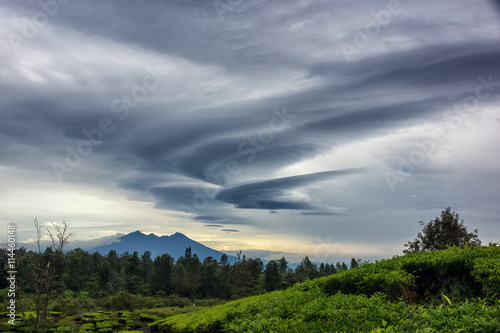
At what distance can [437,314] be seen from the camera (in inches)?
155

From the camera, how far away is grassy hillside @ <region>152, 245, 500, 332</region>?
13.2ft

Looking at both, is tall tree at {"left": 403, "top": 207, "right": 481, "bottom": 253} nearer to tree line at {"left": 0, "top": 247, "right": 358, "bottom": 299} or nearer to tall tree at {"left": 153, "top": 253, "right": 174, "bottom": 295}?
tree line at {"left": 0, "top": 247, "right": 358, "bottom": 299}

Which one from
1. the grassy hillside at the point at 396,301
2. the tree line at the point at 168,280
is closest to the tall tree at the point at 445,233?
the grassy hillside at the point at 396,301

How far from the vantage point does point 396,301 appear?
20.3ft

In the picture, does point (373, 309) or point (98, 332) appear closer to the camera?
point (373, 309)

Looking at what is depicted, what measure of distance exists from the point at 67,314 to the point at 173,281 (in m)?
29.9

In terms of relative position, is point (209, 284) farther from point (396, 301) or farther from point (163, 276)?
point (396, 301)

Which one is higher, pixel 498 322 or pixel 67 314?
pixel 498 322

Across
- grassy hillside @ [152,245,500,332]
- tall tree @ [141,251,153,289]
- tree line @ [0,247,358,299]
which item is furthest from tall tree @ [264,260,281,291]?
grassy hillside @ [152,245,500,332]

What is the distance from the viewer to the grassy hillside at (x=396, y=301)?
4.03 m

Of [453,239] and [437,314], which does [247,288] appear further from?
[437,314]

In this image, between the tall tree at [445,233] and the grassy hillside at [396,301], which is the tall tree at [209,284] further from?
the grassy hillside at [396,301]

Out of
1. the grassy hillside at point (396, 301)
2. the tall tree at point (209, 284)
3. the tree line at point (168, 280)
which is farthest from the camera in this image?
the tall tree at point (209, 284)

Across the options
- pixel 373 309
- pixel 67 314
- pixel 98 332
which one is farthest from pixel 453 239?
pixel 67 314
